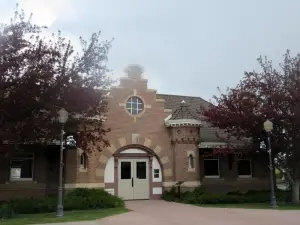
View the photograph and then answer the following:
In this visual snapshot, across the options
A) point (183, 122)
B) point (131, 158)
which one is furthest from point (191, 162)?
point (131, 158)

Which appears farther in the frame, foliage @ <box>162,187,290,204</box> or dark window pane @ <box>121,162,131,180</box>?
dark window pane @ <box>121,162,131,180</box>

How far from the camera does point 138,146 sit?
21.7 metres

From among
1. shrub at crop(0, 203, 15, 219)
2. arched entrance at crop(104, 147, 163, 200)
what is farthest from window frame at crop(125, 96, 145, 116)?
shrub at crop(0, 203, 15, 219)

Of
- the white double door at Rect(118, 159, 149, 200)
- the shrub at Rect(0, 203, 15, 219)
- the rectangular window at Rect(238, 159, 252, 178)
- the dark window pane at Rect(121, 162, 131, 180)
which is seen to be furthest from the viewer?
the rectangular window at Rect(238, 159, 252, 178)

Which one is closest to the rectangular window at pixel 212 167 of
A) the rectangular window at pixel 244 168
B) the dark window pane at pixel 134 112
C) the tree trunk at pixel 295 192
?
the rectangular window at pixel 244 168

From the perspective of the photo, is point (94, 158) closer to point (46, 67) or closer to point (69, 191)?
point (69, 191)

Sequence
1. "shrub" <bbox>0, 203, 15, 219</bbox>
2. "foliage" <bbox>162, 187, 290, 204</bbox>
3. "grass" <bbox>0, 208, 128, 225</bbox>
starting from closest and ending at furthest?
"grass" <bbox>0, 208, 128, 225</bbox> < "shrub" <bbox>0, 203, 15, 219</bbox> < "foliage" <bbox>162, 187, 290, 204</bbox>

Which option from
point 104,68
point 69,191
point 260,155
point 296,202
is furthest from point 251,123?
point 69,191

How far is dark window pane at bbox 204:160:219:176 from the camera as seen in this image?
24.1 m

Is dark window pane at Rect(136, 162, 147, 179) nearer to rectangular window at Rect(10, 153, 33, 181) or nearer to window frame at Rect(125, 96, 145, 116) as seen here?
window frame at Rect(125, 96, 145, 116)

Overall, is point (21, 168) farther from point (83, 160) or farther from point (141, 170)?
point (141, 170)

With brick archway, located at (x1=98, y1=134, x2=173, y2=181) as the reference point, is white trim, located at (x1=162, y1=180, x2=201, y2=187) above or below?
below

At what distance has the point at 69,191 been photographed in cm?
1964

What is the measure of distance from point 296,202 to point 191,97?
1144cm
